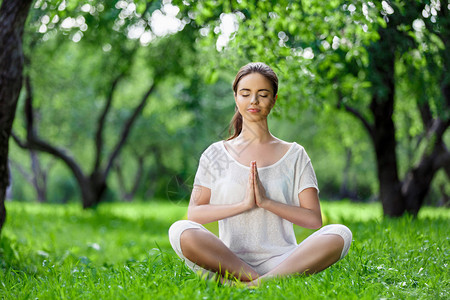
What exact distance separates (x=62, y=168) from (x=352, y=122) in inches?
1199

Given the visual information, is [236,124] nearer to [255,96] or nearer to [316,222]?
[255,96]

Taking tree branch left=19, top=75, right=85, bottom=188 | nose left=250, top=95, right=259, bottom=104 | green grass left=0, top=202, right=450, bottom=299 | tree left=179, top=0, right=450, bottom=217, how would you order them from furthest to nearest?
tree branch left=19, top=75, right=85, bottom=188
tree left=179, top=0, right=450, bottom=217
nose left=250, top=95, right=259, bottom=104
green grass left=0, top=202, right=450, bottom=299

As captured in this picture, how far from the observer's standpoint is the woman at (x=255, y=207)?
3.67 meters

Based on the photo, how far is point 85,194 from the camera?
571 inches

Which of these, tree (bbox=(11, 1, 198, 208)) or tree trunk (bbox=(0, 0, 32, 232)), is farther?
tree (bbox=(11, 1, 198, 208))

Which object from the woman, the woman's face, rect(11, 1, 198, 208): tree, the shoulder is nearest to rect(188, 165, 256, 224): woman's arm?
the woman

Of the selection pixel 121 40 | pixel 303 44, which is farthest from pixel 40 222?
pixel 303 44

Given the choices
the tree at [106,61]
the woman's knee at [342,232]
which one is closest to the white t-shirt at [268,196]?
the woman's knee at [342,232]

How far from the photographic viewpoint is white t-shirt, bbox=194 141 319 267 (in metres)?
3.82

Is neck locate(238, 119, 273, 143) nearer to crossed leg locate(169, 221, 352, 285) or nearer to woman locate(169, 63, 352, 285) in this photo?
woman locate(169, 63, 352, 285)

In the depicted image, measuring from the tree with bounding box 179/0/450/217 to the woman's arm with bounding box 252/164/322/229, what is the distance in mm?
2422

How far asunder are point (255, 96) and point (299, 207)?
0.92m

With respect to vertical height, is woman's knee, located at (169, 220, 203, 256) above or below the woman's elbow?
below

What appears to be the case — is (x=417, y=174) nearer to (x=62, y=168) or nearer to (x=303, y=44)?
(x=303, y=44)
